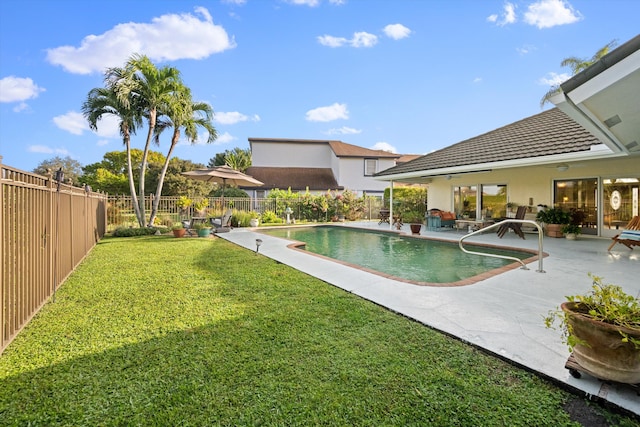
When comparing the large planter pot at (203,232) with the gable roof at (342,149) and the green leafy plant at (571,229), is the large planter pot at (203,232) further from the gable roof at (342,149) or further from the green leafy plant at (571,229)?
the gable roof at (342,149)

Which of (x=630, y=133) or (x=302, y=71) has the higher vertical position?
(x=302, y=71)

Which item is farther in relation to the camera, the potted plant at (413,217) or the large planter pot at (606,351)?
the potted plant at (413,217)

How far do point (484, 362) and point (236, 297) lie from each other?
10.7 feet

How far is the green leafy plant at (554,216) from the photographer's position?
11430 millimetres

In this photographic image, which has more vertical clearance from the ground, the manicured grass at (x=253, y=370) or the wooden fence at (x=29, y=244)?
the wooden fence at (x=29, y=244)

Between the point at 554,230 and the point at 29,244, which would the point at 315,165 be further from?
the point at 29,244

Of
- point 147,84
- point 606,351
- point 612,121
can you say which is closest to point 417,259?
point 612,121

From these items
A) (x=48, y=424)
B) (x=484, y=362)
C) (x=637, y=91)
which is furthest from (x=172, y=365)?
(x=637, y=91)

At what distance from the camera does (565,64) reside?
2212 cm

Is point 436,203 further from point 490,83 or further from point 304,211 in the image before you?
point 304,211

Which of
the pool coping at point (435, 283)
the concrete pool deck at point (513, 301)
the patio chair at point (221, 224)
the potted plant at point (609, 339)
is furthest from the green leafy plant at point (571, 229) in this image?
the patio chair at point (221, 224)

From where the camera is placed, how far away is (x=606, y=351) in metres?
2.19

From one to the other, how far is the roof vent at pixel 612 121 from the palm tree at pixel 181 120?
14.1 metres

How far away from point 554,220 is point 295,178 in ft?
66.3
